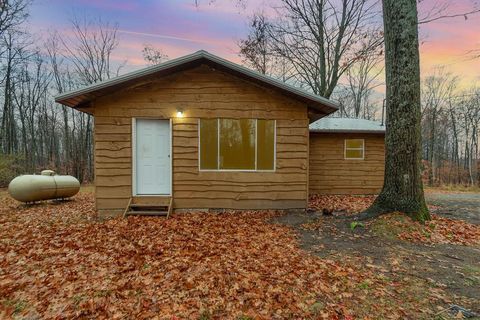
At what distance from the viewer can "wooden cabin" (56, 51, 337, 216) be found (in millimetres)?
6602

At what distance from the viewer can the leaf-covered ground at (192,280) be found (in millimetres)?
2576

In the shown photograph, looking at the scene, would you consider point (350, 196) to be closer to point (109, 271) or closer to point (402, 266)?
point (402, 266)

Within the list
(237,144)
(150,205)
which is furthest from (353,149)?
(150,205)

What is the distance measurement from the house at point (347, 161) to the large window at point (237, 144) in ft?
14.1

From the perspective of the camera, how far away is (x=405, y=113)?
5105 mm

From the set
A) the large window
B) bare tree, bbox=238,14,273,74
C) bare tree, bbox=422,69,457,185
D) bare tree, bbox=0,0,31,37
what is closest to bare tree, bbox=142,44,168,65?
bare tree, bbox=238,14,273,74

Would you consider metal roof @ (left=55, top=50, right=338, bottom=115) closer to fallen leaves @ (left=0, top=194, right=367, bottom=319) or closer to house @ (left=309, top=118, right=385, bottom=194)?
fallen leaves @ (left=0, top=194, right=367, bottom=319)

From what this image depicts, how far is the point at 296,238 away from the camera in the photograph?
4875 mm

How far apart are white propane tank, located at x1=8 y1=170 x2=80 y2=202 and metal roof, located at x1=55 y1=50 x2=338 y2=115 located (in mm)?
3401

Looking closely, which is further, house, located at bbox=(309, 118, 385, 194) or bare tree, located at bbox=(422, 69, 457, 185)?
bare tree, located at bbox=(422, 69, 457, 185)

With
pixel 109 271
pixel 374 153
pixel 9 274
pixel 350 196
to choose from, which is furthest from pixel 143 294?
pixel 374 153

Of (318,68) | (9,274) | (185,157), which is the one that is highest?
(318,68)

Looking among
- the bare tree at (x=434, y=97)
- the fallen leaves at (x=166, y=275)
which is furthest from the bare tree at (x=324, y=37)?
the fallen leaves at (x=166, y=275)

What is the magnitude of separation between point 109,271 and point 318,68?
17.0 m
